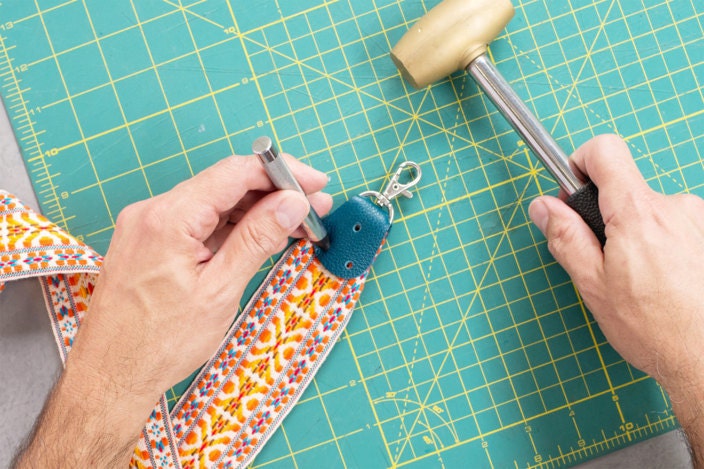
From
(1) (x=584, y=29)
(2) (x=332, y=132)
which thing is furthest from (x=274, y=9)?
(1) (x=584, y=29)

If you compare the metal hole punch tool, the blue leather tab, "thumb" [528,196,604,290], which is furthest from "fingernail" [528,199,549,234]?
the metal hole punch tool

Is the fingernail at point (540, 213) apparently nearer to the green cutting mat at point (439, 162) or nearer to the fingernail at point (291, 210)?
the green cutting mat at point (439, 162)

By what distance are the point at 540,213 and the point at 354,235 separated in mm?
393

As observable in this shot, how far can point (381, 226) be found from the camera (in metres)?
1.22

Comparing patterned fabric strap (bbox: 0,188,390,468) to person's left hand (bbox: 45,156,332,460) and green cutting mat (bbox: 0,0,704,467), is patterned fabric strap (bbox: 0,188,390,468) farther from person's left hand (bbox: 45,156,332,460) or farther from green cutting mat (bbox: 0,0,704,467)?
person's left hand (bbox: 45,156,332,460)

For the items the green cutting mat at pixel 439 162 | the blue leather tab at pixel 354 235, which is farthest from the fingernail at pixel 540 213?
the blue leather tab at pixel 354 235

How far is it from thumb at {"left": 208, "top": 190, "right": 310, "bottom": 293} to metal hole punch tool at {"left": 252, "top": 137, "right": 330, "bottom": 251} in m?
0.02

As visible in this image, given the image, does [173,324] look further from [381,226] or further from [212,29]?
[212,29]

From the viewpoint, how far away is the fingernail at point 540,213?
1129mm

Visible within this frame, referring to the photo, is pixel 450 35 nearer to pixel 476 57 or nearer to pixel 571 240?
pixel 476 57

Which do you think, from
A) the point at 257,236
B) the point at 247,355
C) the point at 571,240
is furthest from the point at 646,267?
the point at 247,355

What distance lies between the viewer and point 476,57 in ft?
3.87

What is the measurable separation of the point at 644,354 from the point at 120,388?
102 centimetres

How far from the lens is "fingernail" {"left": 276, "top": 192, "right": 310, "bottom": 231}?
1023mm
